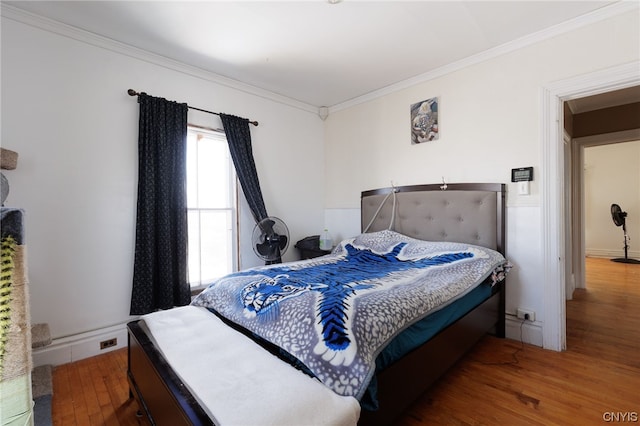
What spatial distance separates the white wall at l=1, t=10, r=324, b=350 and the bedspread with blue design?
115 centimetres

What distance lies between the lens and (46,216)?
2.11 meters

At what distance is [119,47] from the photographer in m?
2.39

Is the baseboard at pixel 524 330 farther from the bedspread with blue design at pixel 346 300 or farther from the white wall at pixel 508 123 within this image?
the bedspread with blue design at pixel 346 300

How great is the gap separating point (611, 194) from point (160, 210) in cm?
810

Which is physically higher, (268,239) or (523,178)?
(523,178)

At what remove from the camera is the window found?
2863 millimetres

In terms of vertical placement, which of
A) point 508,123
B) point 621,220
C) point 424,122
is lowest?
point 621,220

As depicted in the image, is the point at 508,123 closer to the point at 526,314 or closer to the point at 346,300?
the point at 526,314

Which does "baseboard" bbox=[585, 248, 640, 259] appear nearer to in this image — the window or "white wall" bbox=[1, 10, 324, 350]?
the window

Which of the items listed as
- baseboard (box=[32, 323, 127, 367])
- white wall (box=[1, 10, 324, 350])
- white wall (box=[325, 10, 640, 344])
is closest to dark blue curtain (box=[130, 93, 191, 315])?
white wall (box=[1, 10, 324, 350])

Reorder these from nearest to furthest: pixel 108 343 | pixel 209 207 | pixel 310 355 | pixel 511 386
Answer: pixel 310 355 < pixel 511 386 < pixel 108 343 < pixel 209 207

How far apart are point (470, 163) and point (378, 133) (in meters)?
1.13

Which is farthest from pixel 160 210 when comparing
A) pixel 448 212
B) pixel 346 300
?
pixel 448 212

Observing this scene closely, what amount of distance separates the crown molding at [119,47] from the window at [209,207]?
1.86 ft
